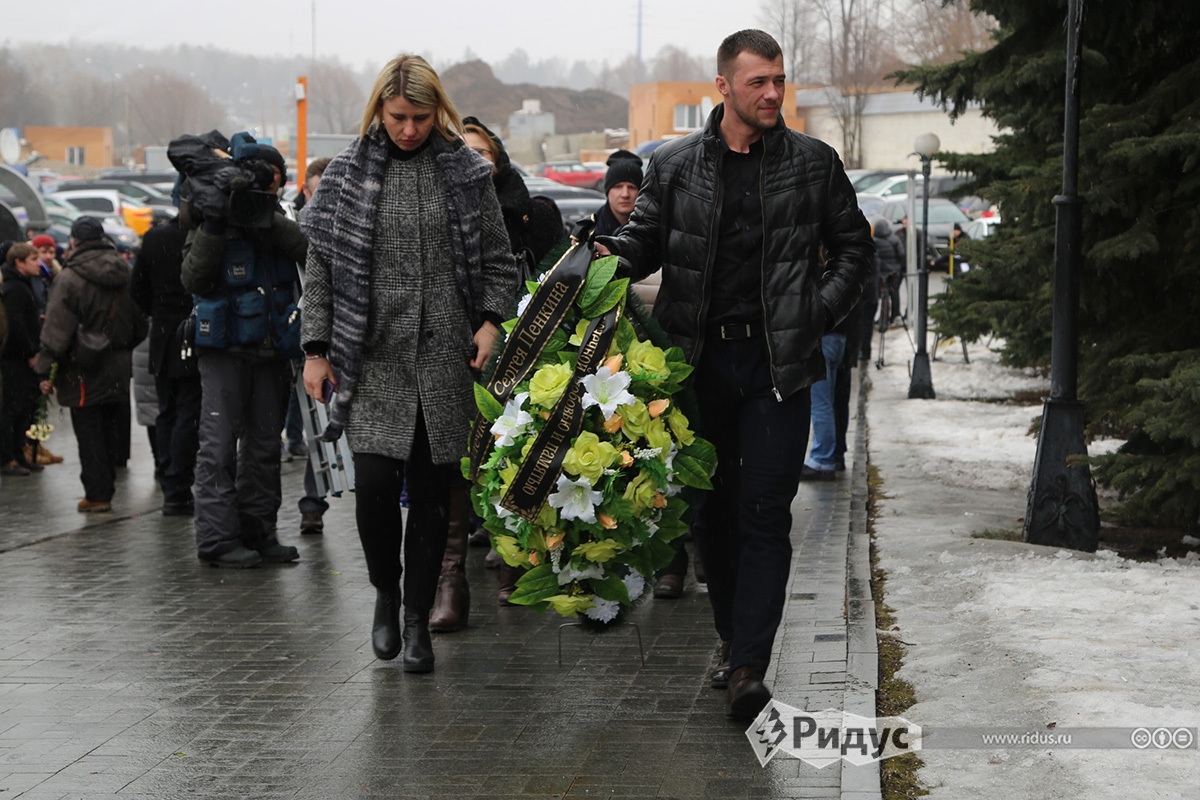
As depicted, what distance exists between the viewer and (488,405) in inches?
217

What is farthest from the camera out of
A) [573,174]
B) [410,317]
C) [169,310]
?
[573,174]

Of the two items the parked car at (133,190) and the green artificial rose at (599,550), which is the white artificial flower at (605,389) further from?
the parked car at (133,190)

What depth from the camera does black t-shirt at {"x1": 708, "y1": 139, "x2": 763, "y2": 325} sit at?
534 centimetres

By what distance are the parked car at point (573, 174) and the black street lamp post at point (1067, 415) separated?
162 ft

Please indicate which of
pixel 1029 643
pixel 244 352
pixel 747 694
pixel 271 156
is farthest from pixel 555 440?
pixel 271 156

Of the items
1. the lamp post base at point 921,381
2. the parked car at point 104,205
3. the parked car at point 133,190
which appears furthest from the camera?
the parked car at point 133,190

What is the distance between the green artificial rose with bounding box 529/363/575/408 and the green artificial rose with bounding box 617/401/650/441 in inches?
8.5

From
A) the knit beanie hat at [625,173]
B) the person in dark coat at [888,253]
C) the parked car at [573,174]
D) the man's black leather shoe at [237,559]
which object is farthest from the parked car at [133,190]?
the knit beanie hat at [625,173]

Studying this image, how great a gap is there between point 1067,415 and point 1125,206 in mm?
1176

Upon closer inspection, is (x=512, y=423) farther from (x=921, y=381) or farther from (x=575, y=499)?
(x=921, y=381)

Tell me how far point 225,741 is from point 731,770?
5.58ft

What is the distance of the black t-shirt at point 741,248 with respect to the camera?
5340mm

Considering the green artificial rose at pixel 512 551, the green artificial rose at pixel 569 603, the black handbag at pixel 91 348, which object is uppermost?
the black handbag at pixel 91 348

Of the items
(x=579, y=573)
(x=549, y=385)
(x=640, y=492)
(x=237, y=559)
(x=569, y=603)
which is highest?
(x=549, y=385)
